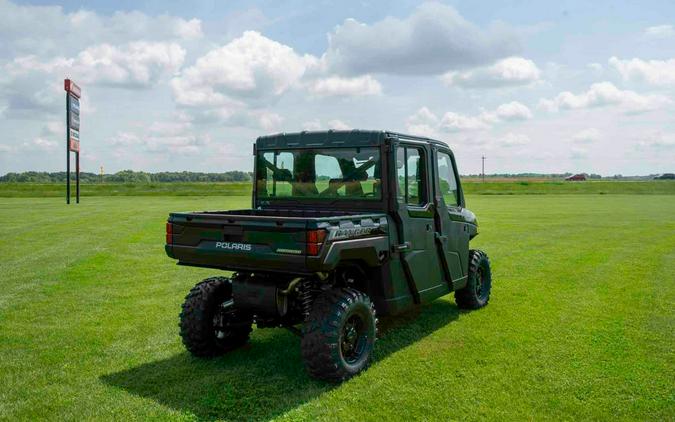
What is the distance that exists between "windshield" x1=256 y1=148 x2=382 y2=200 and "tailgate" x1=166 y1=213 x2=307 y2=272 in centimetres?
141

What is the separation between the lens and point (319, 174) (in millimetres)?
6684

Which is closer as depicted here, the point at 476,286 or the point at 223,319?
the point at 223,319

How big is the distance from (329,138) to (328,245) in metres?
1.85

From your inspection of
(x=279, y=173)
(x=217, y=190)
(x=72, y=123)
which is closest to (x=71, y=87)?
(x=72, y=123)

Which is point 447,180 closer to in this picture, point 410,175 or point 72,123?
point 410,175

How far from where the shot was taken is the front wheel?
5176mm

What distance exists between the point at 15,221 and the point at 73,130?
58.0 feet

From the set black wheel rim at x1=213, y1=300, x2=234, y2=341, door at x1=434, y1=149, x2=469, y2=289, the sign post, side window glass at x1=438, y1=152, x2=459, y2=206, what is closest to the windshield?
door at x1=434, y1=149, x2=469, y2=289

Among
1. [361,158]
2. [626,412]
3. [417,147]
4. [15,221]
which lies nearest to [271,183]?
[361,158]

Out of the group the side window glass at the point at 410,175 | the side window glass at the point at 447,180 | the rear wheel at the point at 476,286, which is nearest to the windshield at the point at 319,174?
the side window glass at the point at 410,175

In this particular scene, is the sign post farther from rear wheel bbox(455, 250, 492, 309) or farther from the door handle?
the door handle

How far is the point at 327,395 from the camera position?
5031mm

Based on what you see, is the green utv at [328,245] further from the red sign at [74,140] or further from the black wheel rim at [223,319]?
the red sign at [74,140]

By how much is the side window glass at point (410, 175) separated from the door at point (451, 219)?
0.29 m
